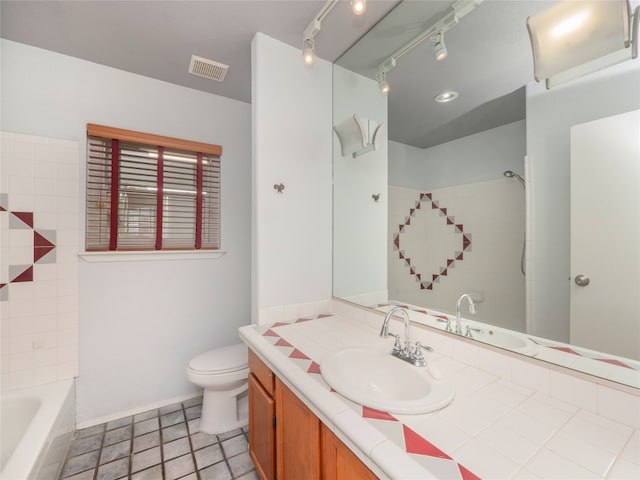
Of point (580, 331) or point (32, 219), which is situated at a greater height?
point (32, 219)

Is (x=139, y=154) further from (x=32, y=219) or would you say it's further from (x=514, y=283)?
(x=514, y=283)

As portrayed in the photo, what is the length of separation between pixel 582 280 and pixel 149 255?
236cm

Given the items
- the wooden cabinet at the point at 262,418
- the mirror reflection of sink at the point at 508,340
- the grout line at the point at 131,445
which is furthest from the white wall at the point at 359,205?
the grout line at the point at 131,445

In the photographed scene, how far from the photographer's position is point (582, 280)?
88 cm

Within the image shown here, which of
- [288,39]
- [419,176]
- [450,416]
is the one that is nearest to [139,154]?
[288,39]

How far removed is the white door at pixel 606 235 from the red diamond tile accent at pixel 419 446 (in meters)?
0.61

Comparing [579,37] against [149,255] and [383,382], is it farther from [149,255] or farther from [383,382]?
[149,255]

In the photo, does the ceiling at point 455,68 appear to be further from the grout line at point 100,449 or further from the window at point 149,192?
the grout line at point 100,449

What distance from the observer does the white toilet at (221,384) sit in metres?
1.69

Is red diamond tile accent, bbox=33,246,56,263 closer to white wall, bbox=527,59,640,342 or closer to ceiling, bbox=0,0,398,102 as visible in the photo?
ceiling, bbox=0,0,398,102

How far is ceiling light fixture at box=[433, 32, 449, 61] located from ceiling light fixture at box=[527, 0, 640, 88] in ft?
1.28

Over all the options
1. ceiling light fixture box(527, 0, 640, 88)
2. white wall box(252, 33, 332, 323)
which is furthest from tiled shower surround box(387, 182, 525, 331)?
white wall box(252, 33, 332, 323)

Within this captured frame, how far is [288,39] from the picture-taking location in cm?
161

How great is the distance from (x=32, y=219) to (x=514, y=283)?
8.47 ft
